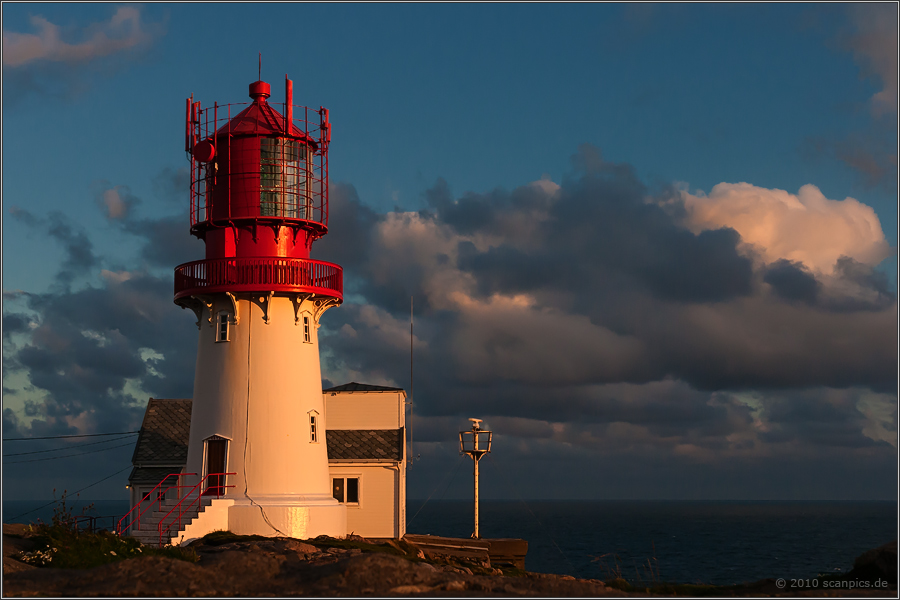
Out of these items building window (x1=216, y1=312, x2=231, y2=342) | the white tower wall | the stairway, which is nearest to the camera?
the stairway

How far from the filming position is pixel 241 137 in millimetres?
32156

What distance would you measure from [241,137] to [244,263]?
4.46m

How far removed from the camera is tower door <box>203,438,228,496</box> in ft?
101

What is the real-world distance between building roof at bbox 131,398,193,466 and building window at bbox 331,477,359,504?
20.0 ft

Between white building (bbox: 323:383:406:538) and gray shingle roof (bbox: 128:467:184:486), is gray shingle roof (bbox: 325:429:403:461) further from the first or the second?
gray shingle roof (bbox: 128:467:184:486)

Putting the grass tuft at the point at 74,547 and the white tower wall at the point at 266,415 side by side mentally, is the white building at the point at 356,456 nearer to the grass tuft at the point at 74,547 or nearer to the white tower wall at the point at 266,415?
the white tower wall at the point at 266,415

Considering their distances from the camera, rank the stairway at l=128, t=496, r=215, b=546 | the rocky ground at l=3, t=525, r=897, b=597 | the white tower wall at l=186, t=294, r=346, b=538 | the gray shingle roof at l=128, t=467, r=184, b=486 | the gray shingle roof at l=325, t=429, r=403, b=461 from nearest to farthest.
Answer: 1. the rocky ground at l=3, t=525, r=897, b=597
2. the stairway at l=128, t=496, r=215, b=546
3. the white tower wall at l=186, t=294, r=346, b=538
4. the gray shingle roof at l=128, t=467, r=184, b=486
5. the gray shingle roof at l=325, t=429, r=403, b=461

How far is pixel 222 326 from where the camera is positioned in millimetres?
31828

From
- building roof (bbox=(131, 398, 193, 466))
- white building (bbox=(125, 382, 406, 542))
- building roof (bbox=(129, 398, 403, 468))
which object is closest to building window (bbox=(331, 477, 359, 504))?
white building (bbox=(125, 382, 406, 542))

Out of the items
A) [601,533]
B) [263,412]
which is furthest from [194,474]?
[601,533]

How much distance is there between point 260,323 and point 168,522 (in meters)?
7.02

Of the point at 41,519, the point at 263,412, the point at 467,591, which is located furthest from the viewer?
the point at 263,412

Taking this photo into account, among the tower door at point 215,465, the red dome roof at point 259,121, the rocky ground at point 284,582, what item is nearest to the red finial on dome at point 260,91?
the red dome roof at point 259,121

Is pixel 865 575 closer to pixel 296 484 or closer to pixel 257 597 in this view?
pixel 257 597
